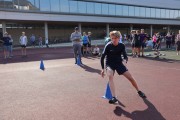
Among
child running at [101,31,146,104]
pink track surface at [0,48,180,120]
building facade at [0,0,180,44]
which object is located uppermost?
building facade at [0,0,180,44]

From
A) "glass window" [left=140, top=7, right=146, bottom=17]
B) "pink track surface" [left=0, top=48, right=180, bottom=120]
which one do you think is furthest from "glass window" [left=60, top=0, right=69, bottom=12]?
→ "pink track surface" [left=0, top=48, right=180, bottom=120]

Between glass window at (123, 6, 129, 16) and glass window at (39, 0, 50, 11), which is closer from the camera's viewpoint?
glass window at (39, 0, 50, 11)

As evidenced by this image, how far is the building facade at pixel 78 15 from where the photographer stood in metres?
31.5

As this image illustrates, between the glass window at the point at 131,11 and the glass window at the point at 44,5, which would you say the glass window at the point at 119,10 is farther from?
the glass window at the point at 44,5

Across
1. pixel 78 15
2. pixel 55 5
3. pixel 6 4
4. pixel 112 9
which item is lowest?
pixel 78 15

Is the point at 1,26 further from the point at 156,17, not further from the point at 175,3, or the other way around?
the point at 175,3

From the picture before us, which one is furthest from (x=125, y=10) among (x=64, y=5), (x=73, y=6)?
(x=64, y=5)

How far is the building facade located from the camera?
31.5 m

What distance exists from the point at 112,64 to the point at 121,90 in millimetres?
1462

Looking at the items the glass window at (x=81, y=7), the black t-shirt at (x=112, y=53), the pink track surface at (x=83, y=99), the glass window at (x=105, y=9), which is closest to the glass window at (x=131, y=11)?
the glass window at (x=105, y=9)

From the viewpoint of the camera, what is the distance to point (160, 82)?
820 cm

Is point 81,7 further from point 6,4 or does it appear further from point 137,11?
point 137,11

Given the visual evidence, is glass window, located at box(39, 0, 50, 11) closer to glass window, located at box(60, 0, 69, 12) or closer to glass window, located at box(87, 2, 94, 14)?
glass window, located at box(60, 0, 69, 12)

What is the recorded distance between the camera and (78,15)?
3650cm
